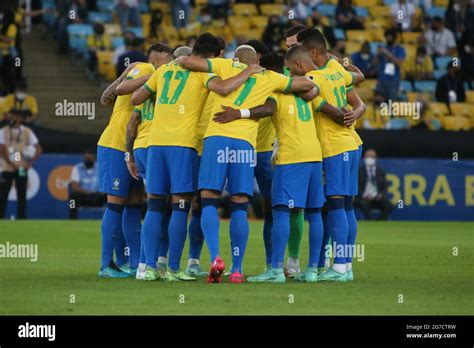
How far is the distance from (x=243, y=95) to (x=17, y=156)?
12.4m

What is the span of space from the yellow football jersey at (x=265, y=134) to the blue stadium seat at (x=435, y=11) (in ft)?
64.4

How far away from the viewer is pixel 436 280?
1399 cm

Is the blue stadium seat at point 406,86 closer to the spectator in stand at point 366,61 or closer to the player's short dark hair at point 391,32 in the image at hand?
the spectator in stand at point 366,61

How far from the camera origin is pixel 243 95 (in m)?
13.2

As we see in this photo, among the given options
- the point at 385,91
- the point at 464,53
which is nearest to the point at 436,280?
the point at 385,91

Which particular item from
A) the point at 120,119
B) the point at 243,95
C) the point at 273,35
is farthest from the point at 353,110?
the point at 273,35

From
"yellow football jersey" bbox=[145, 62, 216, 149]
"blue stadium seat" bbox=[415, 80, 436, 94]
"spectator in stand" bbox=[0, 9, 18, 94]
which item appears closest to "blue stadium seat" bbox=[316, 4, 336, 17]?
"blue stadium seat" bbox=[415, 80, 436, 94]

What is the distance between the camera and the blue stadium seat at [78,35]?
99.8ft

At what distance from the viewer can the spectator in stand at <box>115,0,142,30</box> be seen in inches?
1208

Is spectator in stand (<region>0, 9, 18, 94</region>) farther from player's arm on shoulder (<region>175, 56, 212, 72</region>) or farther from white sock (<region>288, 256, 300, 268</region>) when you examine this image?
player's arm on shoulder (<region>175, 56, 212, 72</region>)

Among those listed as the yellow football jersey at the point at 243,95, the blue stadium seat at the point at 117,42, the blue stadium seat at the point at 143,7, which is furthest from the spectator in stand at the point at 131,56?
the yellow football jersey at the point at 243,95

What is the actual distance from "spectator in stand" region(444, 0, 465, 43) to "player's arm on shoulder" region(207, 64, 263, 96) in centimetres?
1950

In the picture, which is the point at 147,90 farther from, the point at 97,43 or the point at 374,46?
the point at 374,46
